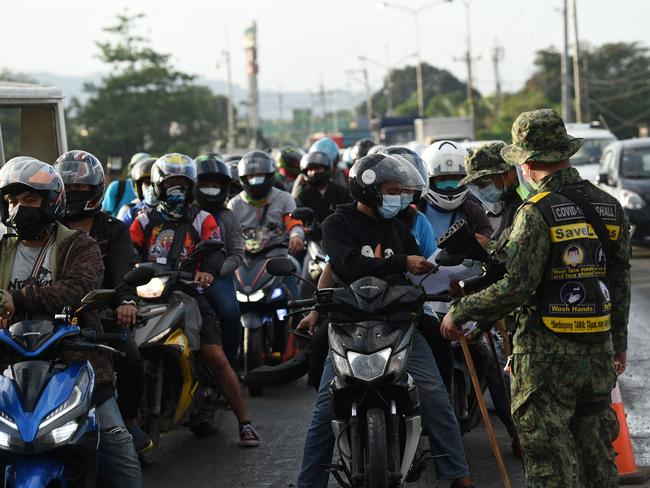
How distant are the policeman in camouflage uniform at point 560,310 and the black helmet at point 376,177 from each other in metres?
0.97

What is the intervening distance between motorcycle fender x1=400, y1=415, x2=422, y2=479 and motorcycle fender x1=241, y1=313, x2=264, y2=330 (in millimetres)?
4200

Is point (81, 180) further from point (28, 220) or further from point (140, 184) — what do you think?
point (140, 184)

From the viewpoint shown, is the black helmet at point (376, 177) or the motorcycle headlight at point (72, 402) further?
the black helmet at point (376, 177)

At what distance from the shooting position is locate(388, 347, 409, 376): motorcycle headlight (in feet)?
17.7

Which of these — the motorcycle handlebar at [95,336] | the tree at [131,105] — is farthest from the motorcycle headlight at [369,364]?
the tree at [131,105]

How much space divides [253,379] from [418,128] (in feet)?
145

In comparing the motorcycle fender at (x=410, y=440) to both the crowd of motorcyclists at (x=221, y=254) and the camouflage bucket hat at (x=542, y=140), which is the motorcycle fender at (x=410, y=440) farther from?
the camouflage bucket hat at (x=542, y=140)

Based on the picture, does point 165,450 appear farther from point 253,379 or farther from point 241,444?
point 253,379

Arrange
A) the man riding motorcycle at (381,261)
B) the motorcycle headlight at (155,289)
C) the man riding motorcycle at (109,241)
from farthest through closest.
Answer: the motorcycle headlight at (155,289) < the man riding motorcycle at (109,241) < the man riding motorcycle at (381,261)

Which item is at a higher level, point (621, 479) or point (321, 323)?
point (321, 323)

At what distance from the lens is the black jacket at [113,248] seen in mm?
6305

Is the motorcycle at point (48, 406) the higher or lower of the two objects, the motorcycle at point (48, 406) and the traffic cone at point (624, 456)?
the higher

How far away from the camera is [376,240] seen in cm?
606

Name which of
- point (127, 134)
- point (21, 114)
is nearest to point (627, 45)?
point (127, 134)
